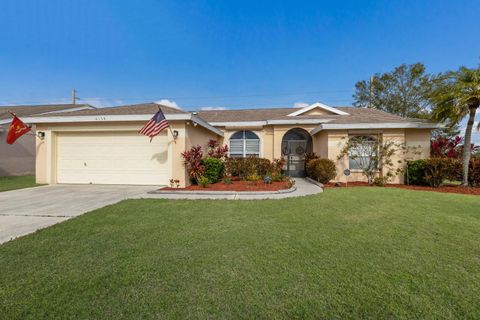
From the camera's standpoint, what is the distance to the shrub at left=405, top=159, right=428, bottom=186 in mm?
10448

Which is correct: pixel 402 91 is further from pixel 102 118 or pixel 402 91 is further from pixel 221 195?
pixel 102 118

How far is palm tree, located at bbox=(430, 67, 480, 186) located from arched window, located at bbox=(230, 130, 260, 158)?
31.7ft

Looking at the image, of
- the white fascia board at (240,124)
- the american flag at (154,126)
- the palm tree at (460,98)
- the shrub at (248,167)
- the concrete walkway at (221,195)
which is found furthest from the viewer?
the white fascia board at (240,124)

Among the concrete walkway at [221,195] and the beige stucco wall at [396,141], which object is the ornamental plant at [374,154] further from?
the concrete walkway at [221,195]

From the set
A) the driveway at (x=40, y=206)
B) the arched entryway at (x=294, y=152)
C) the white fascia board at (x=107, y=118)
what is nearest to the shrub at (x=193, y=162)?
the white fascia board at (x=107, y=118)

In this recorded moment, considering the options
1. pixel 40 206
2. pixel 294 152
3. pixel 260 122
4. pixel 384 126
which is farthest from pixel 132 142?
pixel 384 126

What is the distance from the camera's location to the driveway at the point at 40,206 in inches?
183

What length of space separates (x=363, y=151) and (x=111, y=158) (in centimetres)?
1329

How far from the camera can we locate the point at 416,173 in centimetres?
1066

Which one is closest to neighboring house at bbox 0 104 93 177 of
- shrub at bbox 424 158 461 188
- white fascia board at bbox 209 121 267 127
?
white fascia board at bbox 209 121 267 127

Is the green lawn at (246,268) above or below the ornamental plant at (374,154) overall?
below

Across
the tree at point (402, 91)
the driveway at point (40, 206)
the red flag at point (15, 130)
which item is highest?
the tree at point (402, 91)

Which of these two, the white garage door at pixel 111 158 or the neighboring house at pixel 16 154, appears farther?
the neighboring house at pixel 16 154

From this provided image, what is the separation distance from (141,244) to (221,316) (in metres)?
2.26
